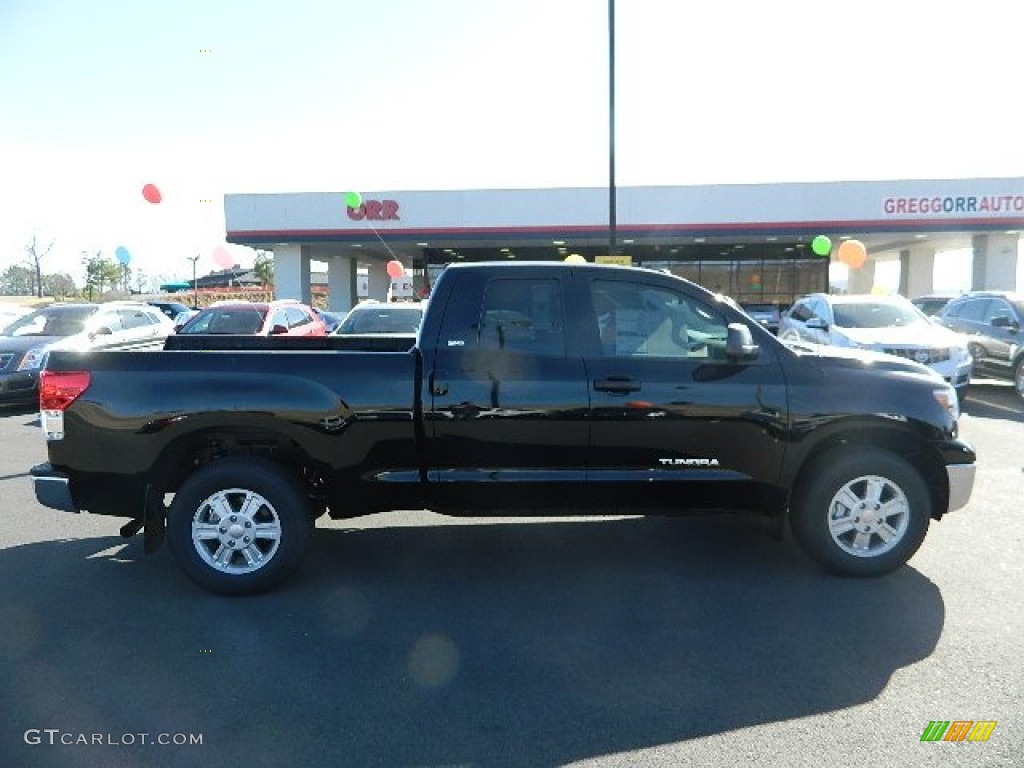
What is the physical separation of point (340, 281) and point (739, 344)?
3210 cm

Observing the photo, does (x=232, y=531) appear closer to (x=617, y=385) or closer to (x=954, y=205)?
(x=617, y=385)

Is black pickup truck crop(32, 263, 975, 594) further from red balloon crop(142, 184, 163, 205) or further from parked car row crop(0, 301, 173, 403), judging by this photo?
red balloon crop(142, 184, 163, 205)

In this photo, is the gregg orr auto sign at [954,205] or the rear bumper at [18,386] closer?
the rear bumper at [18,386]

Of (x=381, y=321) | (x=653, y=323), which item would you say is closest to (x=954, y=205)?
(x=381, y=321)

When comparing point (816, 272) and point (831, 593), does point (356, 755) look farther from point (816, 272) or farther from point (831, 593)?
point (816, 272)

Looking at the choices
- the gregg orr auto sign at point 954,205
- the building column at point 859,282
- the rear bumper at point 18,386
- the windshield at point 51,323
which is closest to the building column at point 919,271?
the building column at point 859,282

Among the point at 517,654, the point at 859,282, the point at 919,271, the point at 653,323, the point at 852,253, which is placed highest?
the point at 852,253

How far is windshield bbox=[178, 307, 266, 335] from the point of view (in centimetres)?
1226

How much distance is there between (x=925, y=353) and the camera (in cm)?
1005

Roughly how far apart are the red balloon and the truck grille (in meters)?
19.9

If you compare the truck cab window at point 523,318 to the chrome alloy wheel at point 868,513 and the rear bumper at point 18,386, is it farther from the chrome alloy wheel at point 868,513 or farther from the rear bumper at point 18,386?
the rear bumper at point 18,386

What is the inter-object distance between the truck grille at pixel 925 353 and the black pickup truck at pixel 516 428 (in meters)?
6.18

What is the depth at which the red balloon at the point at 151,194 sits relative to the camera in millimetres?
21156

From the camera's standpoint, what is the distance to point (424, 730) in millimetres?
2967
